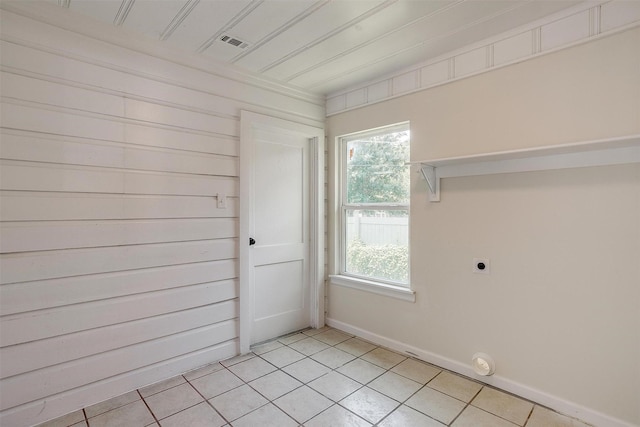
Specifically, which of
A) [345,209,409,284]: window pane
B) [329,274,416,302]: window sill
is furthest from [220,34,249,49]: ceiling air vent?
[329,274,416,302]: window sill

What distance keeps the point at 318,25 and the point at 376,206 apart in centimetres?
157

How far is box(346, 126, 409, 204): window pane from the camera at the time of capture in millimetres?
2806

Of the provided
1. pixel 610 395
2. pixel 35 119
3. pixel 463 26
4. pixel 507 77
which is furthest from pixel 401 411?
pixel 35 119

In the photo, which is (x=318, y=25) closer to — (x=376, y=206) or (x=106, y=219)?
(x=376, y=206)

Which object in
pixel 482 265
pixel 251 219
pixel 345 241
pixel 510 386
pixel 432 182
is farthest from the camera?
pixel 345 241

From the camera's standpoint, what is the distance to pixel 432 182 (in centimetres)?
248

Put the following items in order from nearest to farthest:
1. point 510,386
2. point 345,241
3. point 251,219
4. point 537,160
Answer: point 537,160
point 510,386
point 251,219
point 345,241

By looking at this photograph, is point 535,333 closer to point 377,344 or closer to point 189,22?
point 377,344

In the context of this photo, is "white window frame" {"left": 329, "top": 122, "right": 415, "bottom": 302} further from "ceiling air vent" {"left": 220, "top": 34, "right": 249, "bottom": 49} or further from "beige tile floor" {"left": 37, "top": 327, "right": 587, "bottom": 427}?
"ceiling air vent" {"left": 220, "top": 34, "right": 249, "bottom": 49}

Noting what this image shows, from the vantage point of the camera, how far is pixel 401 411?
196 cm

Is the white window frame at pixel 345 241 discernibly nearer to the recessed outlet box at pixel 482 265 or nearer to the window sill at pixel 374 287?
the window sill at pixel 374 287

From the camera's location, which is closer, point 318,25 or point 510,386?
point 318,25

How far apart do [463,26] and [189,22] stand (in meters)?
1.74

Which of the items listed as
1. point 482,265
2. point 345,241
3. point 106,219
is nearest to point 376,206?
point 345,241
